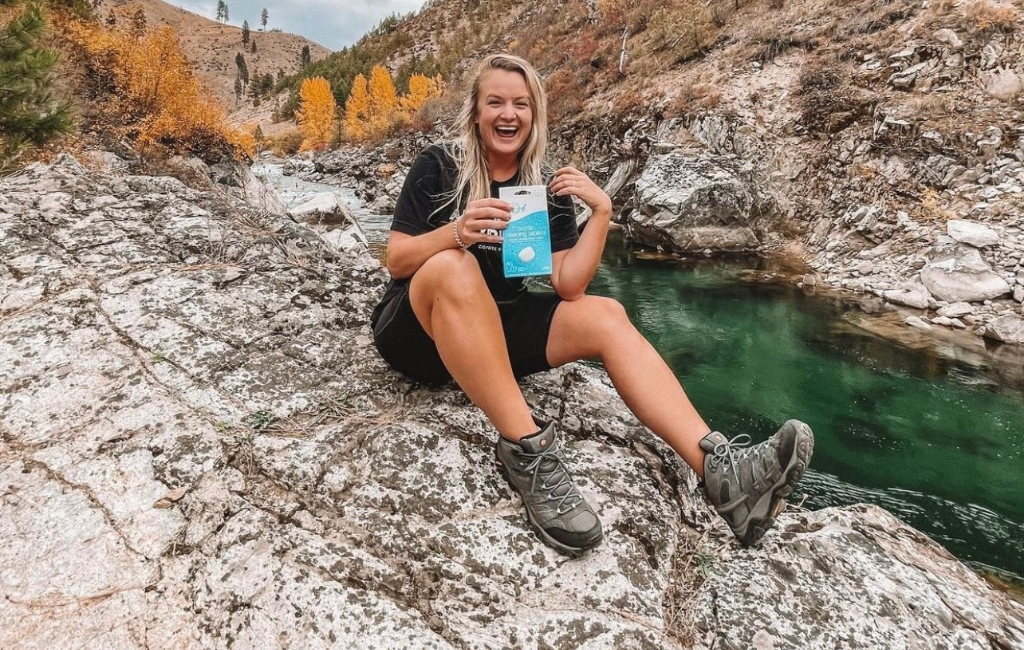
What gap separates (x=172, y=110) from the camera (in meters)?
9.02

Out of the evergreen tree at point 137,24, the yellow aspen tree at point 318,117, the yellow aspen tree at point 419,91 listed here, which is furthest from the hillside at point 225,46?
the evergreen tree at point 137,24

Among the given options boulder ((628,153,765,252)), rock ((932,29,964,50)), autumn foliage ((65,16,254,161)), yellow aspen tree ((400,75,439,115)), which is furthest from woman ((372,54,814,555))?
yellow aspen tree ((400,75,439,115))

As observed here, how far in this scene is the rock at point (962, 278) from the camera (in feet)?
21.3

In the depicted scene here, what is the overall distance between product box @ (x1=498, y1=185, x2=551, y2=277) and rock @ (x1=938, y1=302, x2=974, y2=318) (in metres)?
7.39

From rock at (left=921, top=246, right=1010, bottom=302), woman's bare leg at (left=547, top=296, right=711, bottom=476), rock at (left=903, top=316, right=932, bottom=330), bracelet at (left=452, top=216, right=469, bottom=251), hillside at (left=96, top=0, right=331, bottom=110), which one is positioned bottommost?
rock at (left=903, top=316, right=932, bottom=330)

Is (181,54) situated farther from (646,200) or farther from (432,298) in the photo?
(432,298)

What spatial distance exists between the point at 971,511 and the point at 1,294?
605 centimetres

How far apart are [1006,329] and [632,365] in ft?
22.3

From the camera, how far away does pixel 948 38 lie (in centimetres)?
→ 953

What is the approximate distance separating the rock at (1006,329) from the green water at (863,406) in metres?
0.94

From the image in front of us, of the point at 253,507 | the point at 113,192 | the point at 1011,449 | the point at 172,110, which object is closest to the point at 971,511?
the point at 1011,449

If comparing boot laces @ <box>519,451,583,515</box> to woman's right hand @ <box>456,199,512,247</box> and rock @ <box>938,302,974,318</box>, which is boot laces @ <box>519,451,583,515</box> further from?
rock @ <box>938,302,974,318</box>

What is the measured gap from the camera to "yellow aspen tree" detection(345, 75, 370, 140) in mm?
37531

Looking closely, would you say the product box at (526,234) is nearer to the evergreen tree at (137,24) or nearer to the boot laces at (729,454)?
the boot laces at (729,454)
